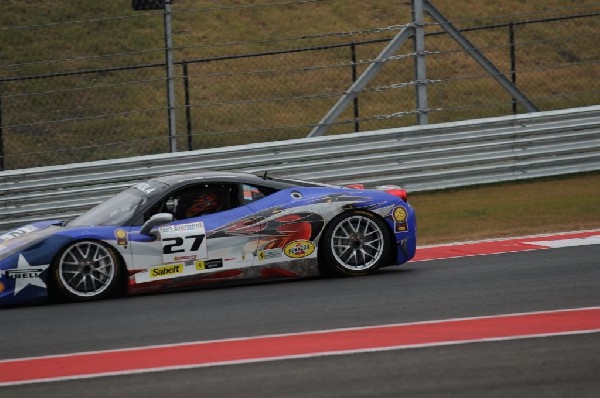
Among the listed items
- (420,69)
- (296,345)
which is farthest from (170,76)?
(296,345)

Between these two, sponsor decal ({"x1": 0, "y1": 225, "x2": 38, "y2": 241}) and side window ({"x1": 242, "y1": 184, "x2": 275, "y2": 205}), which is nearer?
sponsor decal ({"x1": 0, "y1": 225, "x2": 38, "y2": 241})

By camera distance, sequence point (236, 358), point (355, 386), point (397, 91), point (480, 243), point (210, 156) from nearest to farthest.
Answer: point (355, 386) → point (236, 358) → point (480, 243) → point (210, 156) → point (397, 91)

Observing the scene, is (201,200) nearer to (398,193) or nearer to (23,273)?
(23,273)

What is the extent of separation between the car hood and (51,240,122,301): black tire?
0.28m

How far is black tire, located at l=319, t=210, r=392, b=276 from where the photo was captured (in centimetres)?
1079

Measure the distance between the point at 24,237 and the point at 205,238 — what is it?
156cm

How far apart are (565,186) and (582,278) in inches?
280

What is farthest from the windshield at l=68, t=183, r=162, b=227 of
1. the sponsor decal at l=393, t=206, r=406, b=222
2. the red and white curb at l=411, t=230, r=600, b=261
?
the red and white curb at l=411, t=230, r=600, b=261

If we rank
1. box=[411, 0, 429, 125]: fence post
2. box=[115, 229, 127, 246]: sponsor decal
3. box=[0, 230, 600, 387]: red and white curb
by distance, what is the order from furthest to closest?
box=[411, 0, 429, 125]: fence post < box=[115, 229, 127, 246]: sponsor decal < box=[0, 230, 600, 387]: red and white curb

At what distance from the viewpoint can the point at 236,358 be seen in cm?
736

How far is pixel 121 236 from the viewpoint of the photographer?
1023cm

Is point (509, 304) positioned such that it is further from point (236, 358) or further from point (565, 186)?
point (565, 186)

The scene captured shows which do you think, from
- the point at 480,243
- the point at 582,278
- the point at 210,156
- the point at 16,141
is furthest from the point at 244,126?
the point at 582,278

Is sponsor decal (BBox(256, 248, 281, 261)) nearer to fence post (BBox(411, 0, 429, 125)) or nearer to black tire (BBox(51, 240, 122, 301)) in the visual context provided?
black tire (BBox(51, 240, 122, 301))
